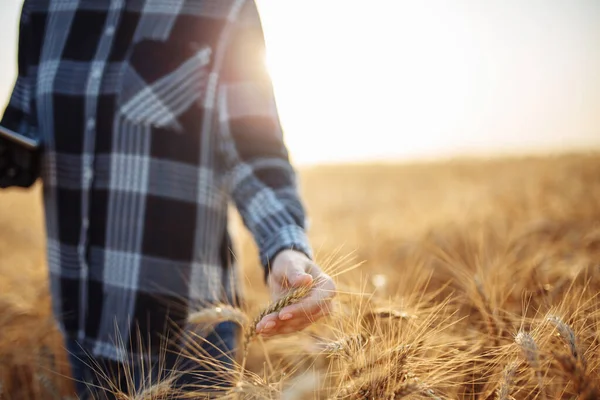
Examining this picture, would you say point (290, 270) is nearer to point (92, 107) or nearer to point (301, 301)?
point (301, 301)

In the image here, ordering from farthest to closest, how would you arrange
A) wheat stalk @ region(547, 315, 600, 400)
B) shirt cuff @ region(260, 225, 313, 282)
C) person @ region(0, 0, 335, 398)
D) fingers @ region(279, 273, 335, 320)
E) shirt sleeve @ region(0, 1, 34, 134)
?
shirt sleeve @ region(0, 1, 34, 134) → person @ region(0, 0, 335, 398) → shirt cuff @ region(260, 225, 313, 282) → fingers @ region(279, 273, 335, 320) → wheat stalk @ region(547, 315, 600, 400)

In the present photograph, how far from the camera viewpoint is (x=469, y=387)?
0.82 metres

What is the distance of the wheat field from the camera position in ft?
2.19

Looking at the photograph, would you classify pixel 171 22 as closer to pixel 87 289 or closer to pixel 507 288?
pixel 87 289

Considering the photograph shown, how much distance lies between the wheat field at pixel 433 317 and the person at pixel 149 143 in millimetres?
175

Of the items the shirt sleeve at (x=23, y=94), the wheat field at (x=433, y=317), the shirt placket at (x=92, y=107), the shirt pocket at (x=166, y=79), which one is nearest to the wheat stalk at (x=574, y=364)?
the wheat field at (x=433, y=317)

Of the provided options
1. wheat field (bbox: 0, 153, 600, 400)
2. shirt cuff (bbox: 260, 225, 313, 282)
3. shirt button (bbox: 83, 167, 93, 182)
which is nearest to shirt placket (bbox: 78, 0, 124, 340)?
shirt button (bbox: 83, 167, 93, 182)

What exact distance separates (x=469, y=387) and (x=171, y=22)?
1026 mm

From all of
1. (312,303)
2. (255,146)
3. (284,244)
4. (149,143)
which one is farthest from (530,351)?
(149,143)

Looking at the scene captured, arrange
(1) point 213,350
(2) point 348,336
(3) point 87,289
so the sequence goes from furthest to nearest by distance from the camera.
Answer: (3) point 87,289, (1) point 213,350, (2) point 348,336

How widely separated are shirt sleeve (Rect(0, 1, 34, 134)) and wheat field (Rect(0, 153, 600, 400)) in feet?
1.84

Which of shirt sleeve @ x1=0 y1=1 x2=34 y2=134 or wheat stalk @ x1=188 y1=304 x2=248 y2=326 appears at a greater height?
shirt sleeve @ x1=0 y1=1 x2=34 y2=134

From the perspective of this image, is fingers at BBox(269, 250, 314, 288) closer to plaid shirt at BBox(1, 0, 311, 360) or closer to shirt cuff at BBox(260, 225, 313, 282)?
shirt cuff at BBox(260, 225, 313, 282)

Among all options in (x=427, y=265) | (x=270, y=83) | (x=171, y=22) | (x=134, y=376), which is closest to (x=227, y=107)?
(x=270, y=83)
